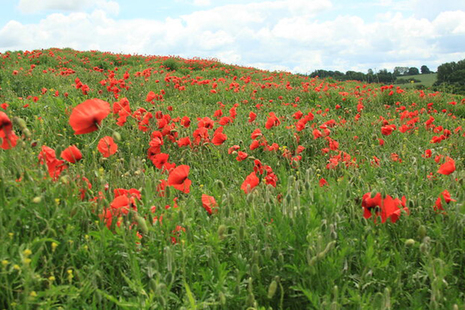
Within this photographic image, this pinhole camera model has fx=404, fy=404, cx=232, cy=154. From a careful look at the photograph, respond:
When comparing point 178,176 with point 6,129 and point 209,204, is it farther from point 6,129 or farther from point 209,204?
point 6,129

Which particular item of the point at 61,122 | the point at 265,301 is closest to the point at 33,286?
the point at 265,301

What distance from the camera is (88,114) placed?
1913 mm

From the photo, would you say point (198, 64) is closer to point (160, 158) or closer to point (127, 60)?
point (127, 60)

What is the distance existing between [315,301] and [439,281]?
0.49 meters

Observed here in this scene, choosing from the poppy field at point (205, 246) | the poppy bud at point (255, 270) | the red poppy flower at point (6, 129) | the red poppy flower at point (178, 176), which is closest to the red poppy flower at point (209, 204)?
the poppy field at point (205, 246)

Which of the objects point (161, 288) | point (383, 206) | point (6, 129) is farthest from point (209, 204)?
point (6, 129)

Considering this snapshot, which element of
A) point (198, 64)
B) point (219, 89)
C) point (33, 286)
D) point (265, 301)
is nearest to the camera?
point (33, 286)

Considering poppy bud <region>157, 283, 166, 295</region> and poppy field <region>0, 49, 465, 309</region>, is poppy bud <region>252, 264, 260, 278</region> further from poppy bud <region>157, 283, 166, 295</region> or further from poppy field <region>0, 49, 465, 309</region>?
poppy bud <region>157, 283, 166, 295</region>

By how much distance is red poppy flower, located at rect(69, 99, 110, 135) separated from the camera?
1912 millimetres

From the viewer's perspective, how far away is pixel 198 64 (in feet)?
46.7

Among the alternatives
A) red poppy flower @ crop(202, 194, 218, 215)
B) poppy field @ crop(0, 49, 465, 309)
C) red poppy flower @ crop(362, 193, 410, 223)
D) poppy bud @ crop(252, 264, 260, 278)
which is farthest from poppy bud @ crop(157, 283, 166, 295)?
red poppy flower @ crop(362, 193, 410, 223)

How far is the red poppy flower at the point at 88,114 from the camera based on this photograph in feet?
6.27

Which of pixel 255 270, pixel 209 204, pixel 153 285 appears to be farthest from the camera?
pixel 209 204

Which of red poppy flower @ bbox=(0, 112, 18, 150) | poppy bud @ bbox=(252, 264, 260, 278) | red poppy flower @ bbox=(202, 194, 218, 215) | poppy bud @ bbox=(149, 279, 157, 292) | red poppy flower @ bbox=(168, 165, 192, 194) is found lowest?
poppy bud @ bbox=(252, 264, 260, 278)
